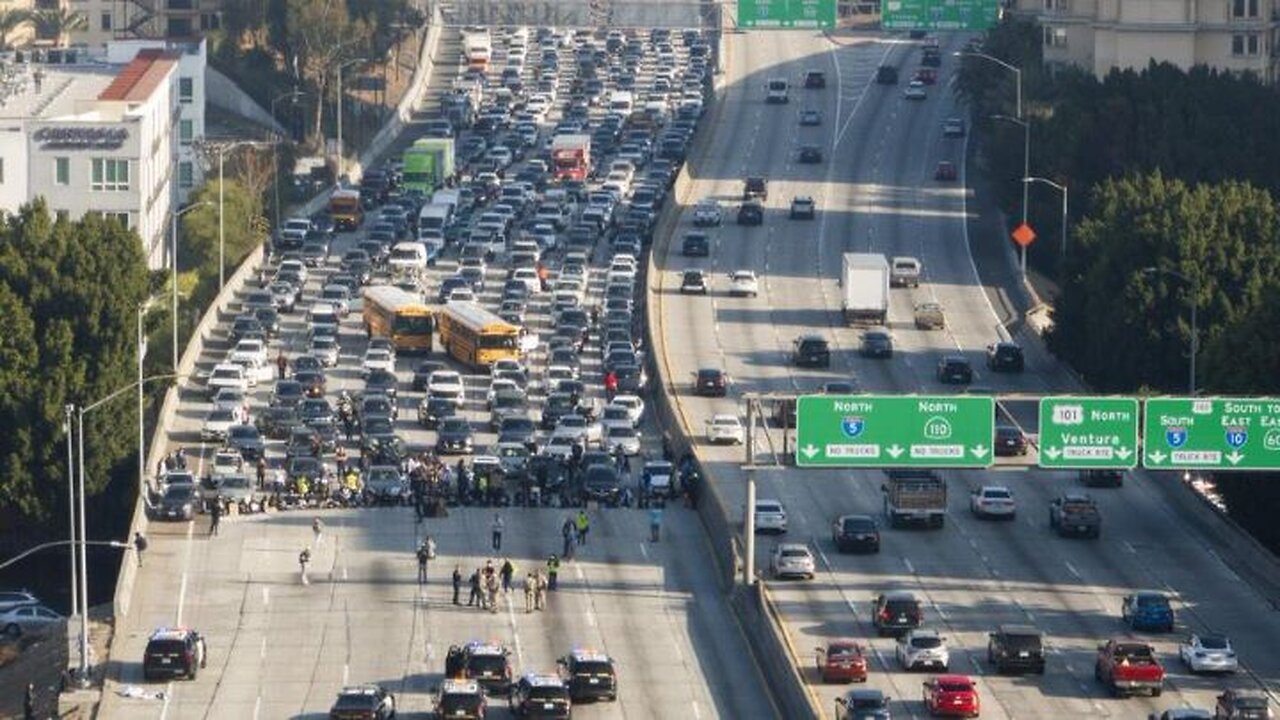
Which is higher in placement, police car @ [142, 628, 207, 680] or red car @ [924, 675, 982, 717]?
red car @ [924, 675, 982, 717]

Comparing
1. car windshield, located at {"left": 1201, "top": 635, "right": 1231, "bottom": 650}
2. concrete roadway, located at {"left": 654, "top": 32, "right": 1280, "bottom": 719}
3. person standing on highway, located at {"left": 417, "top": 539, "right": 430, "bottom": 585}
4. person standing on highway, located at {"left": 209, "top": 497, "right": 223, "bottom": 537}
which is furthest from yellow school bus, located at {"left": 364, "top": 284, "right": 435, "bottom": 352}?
car windshield, located at {"left": 1201, "top": 635, "right": 1231, "bottom": 650}

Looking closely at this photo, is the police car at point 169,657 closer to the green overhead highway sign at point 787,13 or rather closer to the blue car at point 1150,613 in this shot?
the blue car at point 1150,613

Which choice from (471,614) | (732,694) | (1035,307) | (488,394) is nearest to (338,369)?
(488,394)

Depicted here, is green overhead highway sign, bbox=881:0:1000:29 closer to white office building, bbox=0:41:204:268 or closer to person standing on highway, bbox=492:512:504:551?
white office building, bbox=0:41:204:268

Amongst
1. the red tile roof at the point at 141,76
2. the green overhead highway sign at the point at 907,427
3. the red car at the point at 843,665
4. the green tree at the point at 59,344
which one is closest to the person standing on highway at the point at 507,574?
the green overhead highway sign at the point at 907,427

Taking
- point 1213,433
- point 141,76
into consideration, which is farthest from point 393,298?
point 1213,433
